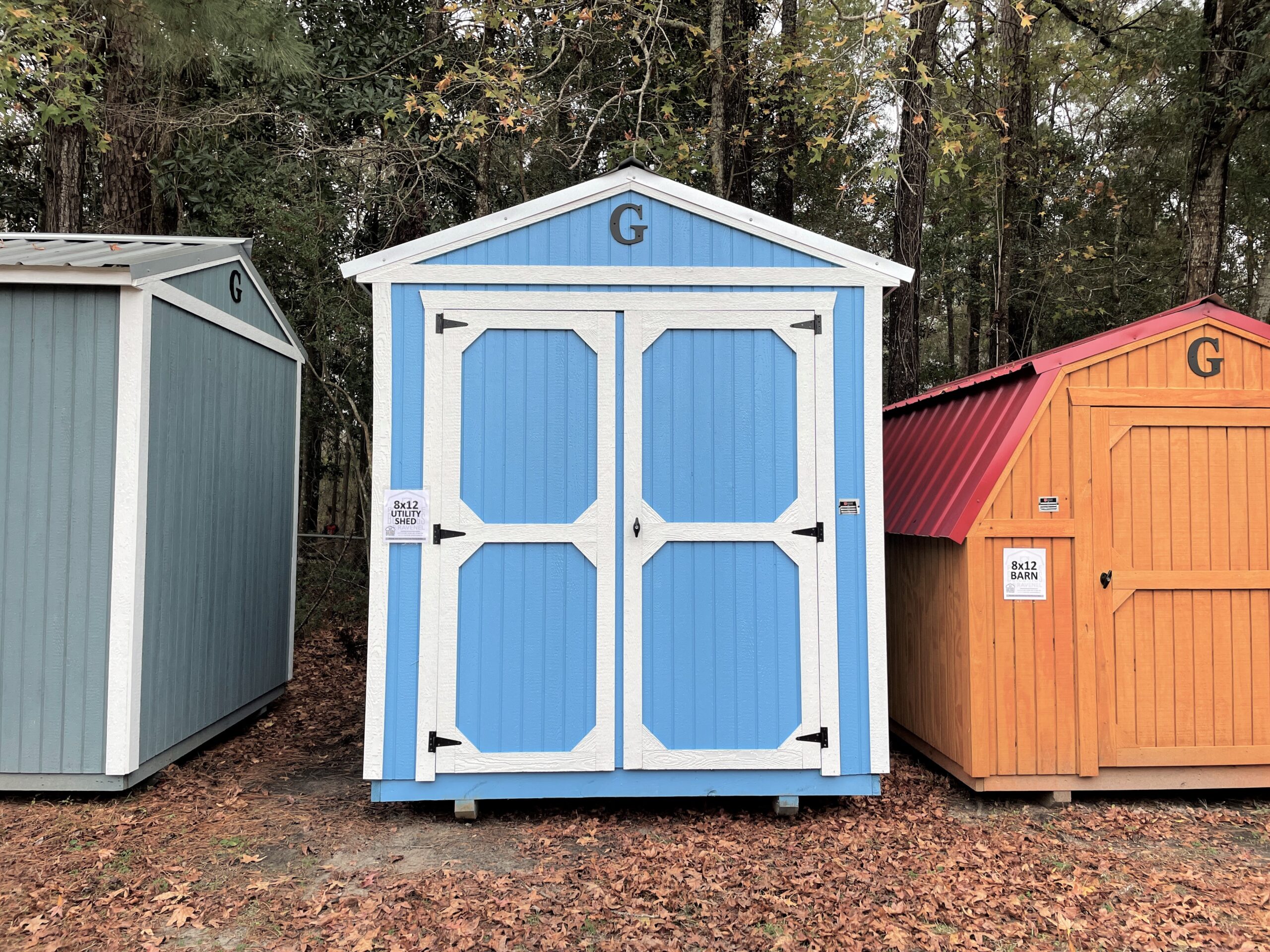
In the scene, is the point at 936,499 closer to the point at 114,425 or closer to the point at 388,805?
the point at 388,805

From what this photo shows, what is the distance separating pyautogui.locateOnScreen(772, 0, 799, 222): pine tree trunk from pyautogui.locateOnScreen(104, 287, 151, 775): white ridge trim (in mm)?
7284

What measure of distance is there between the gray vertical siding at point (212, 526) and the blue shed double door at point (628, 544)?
1656mm

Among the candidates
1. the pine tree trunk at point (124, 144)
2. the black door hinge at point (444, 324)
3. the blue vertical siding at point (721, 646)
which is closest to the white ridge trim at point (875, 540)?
the blue vertical siding at point (721, 646)

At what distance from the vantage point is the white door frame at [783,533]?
14.4 ft

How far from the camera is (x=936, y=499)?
5.12 m

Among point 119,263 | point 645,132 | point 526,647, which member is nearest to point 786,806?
point 526,647

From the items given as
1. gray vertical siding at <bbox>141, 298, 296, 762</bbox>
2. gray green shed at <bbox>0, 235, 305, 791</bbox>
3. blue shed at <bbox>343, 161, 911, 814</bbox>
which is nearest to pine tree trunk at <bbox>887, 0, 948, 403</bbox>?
blue shed at <bbox>343, 161, 911, 814</bbox>

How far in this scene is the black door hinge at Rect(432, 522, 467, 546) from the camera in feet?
14.4

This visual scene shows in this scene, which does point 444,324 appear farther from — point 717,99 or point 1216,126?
point 1216,126

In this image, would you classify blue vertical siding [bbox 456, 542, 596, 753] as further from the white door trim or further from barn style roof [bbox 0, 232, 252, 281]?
barn style roof [bbox 0, 232, 252, 281]

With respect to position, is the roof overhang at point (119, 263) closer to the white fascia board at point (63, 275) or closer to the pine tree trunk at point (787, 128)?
the white fascia board at point (63, 275)

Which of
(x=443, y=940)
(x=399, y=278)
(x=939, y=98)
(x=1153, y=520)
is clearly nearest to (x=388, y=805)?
(x=443, y=940)

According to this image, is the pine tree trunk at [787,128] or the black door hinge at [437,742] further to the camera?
the pine tree trunk at [787,128]

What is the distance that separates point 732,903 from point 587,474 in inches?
81.9
